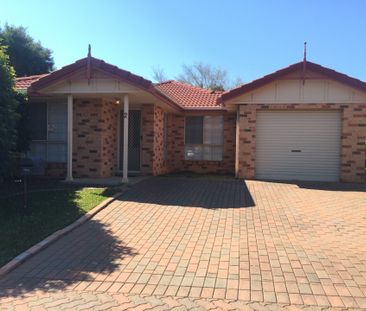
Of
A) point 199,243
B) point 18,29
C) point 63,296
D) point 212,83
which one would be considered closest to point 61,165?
point 199,243

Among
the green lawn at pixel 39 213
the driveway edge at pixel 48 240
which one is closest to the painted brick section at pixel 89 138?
the green lawn at pixel 39 213

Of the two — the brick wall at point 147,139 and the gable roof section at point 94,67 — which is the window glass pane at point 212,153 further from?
the gable roof section at point 94,67

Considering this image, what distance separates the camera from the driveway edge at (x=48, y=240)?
220 inches

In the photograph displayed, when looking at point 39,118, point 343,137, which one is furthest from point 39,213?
point 343,137

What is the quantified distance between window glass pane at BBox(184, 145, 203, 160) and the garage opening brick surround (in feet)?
10.2

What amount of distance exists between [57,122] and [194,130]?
553cm

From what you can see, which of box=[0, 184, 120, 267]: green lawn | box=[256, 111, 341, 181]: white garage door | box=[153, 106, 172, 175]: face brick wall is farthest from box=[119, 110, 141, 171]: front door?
box=[256, 111, 341, 181]: white garage door

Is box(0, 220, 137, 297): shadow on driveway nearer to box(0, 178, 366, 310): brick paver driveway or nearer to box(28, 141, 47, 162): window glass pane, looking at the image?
box(0, 178, 366, 310): brick paver driveway

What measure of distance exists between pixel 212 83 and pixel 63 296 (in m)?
41.6

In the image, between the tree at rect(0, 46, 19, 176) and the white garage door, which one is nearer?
the tree at rect(0, 46, 19, 176)

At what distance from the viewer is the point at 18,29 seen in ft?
102

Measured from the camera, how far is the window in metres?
16.7

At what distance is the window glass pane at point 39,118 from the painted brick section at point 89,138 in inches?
44.9

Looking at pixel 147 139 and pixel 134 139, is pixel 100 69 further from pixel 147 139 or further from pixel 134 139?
pixel 134 139
